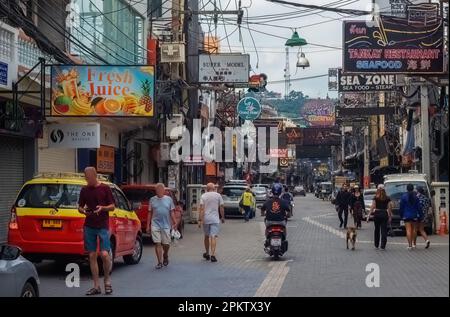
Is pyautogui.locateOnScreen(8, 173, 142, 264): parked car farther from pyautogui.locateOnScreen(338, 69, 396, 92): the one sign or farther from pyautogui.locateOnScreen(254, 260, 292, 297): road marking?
pyautogui.locateOnScreen(338, 69, 396, 92): the one sign

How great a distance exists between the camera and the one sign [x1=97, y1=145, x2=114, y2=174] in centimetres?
2622

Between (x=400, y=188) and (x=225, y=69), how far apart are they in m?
8.39

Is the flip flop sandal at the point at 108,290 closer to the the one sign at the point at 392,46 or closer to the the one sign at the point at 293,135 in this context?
the the one sign at the point at 392,46

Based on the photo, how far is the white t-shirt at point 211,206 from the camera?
1670 cm

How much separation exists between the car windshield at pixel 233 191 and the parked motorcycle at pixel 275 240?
2280 cm

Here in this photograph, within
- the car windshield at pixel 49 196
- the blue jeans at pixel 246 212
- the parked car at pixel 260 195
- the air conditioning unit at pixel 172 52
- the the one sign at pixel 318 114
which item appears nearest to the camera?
the car windshield at pixel 49 196

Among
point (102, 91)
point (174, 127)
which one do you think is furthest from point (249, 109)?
point (102, 91)

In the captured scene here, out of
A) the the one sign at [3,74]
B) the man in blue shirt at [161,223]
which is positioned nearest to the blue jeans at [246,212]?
the the one sign at [3,74]

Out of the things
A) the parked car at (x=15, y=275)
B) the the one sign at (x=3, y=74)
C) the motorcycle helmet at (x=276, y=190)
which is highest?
the the one sign at (x=3, y=74)

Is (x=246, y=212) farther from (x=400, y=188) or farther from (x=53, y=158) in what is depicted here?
(x=53, y=158)

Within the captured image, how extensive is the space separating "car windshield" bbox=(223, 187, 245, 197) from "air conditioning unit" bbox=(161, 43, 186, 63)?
12661 mm

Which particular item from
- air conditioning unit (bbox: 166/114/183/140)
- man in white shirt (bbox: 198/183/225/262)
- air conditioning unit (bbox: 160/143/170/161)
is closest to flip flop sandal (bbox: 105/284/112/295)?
man in white shirt (bbox: 198/183/225/262)

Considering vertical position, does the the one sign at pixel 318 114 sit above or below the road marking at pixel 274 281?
above
